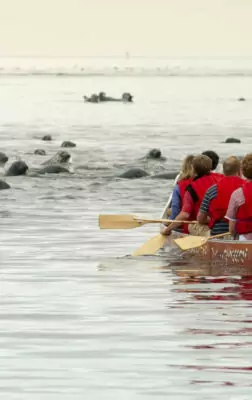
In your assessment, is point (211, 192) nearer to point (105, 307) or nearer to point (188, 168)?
point (188, 168)

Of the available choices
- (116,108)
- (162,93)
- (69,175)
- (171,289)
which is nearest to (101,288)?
(171,289)

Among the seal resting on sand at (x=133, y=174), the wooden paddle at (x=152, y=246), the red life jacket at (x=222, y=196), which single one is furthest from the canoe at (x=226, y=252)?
the seal resting on sand at (x=133, y=174)

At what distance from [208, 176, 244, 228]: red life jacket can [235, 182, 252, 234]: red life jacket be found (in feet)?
1.12

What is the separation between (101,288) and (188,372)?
4.96 meters

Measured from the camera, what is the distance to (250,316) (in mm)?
15352

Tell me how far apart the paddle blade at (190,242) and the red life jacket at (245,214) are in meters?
0.66

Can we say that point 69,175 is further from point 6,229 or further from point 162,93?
point 162,93

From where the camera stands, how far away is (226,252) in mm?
18984

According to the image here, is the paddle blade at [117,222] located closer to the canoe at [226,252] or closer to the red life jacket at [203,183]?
the canoe at [226,252]

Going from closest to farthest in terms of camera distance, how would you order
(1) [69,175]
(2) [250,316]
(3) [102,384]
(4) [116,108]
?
(3) [102,384], (2) [250,316], (1) [69,175], (4) [116,108]

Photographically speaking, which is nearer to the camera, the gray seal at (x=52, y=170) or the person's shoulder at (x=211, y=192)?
the person's shoulder at (x=211, y=192)

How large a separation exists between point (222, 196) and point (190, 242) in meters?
0.77

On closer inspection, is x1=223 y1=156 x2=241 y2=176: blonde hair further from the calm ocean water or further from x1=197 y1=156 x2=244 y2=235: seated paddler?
the calm ocean water

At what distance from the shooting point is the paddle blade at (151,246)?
799 inches
